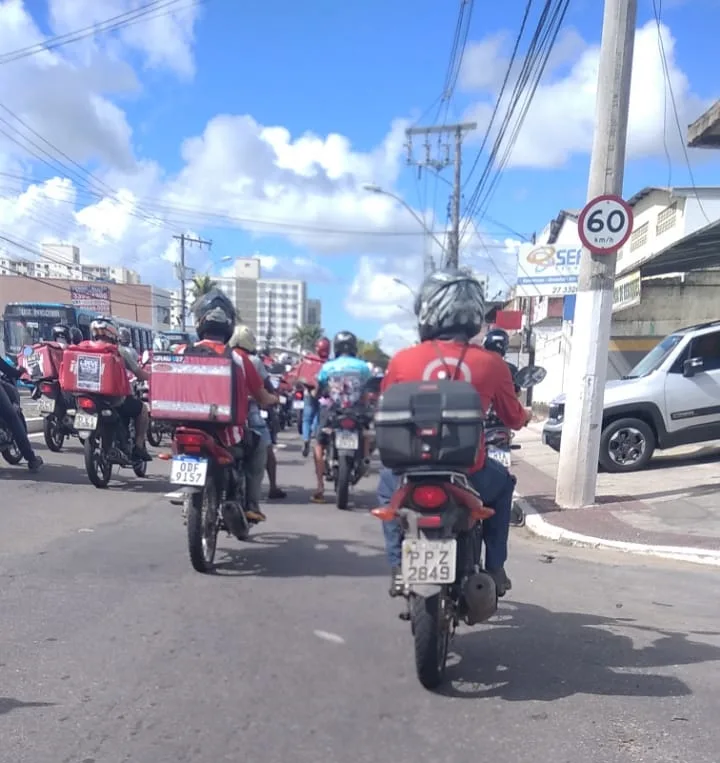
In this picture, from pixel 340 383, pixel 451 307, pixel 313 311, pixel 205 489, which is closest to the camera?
pixel 451 307

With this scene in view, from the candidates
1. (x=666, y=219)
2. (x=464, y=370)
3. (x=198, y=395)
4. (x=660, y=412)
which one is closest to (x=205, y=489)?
(x=198, y=395)

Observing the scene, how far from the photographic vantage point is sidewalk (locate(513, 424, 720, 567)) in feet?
22.3

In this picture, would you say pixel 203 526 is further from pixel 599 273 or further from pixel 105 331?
pixel 599 273

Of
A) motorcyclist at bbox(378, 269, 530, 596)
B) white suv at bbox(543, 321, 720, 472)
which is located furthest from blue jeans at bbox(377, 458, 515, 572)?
white suv at bbox(543, 321, 720, 472)

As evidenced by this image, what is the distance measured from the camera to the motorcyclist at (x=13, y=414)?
9312mm

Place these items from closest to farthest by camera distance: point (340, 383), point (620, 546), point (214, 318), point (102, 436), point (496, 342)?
1. point (214, 318)
2. point (620, 546)
3. point (496, 342)
4. point (340, 383)
5. point (102, 436)

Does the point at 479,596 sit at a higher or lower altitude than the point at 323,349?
lower

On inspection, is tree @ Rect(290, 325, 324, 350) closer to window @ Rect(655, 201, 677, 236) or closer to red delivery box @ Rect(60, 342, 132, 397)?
window @ Rect(655, 201, 677, 236)

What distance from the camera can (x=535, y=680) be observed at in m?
3.83

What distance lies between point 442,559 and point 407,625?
4.36ft

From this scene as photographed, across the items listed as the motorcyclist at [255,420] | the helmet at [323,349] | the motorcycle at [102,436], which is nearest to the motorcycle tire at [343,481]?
the motorcyclist at [255,420]

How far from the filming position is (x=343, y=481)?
8.33m

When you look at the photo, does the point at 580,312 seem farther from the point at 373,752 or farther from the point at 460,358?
the point at 373,752

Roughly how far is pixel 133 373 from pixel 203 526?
13.6 feet
